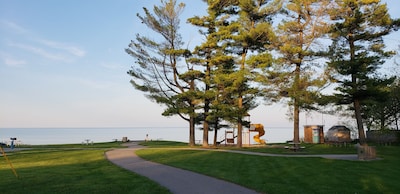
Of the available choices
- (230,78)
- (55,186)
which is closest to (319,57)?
(230,78)

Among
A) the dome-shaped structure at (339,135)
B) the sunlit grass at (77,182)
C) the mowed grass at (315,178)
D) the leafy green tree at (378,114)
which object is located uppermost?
the leafy green tree at (378,114)

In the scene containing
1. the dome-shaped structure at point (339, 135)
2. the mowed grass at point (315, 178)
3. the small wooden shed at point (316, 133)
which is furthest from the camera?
the small wooden shed at point (316, 133)

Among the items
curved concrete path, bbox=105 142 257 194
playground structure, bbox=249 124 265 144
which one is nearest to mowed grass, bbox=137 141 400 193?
curved concrete path, bbox=105 142 257 194

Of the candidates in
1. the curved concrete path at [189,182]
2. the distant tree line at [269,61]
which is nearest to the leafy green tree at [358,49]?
the distant tree line at [269,61]

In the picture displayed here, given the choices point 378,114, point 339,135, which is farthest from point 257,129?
point 378,114

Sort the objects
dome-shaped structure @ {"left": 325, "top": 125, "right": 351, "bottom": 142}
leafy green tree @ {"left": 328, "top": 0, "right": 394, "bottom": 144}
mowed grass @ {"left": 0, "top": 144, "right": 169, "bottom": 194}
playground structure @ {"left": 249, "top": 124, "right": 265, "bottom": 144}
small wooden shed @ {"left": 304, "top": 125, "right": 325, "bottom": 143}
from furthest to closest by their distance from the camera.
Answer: small wooden shed @ {"left": 304, "top": 125, "right": 325, "bottom": 143}
dome-shaped structure @ {"left": 325, "top": 125, "right": 351, "bottom": 142}
playground structure @ {"left": 249, "top": 124, "right": 265, "bottom": 144}
leafy green tree @ {"left": 328, "top": 0, "right": 394, "bottom": 144}
mowed grass @ {"left": 0, "top": 144, "right": 169, "bottom": 194}

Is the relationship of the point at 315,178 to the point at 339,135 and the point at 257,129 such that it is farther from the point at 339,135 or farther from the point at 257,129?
the point at 339,135

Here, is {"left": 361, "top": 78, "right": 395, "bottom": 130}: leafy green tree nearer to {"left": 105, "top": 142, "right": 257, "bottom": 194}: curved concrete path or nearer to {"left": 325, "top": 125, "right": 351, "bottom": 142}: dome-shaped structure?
{"left": 325, "top": 125, "right": 351, "bottom": 142}: dome-shaped structure

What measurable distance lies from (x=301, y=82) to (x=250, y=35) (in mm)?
5362

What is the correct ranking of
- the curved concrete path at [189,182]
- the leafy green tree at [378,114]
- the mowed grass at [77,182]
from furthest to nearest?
the leafy green tree at [378,114] → the mowed grass at [77,182] → the curved concrete path at [189,182]

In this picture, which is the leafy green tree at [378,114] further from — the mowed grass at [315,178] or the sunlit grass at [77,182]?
the sunlit grass at [77,182]

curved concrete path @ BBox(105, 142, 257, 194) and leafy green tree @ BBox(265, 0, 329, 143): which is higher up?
leafy green tree @ BBox(265, 0, 329, 143)

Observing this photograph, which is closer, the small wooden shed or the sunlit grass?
the sunlit grass

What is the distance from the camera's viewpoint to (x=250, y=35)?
981 inches
